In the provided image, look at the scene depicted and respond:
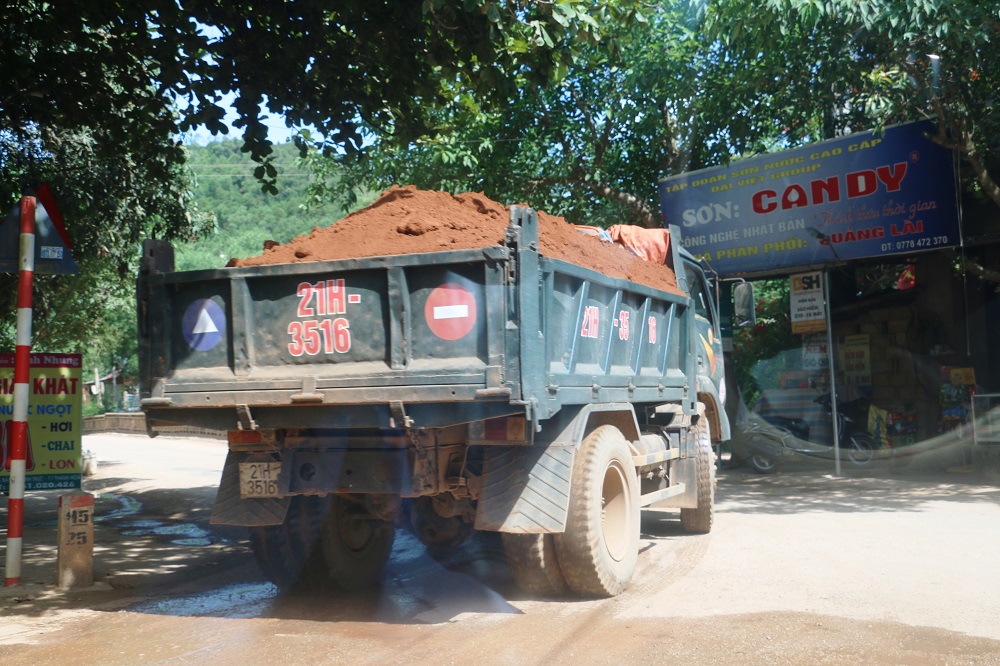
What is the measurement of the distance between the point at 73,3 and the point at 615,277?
5245 millimetres

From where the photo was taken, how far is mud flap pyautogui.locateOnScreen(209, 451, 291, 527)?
19.0 ft

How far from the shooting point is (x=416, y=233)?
5.50 metres

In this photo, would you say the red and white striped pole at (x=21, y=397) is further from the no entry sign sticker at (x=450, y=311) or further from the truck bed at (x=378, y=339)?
the no entry sign sticker at (x=450, y=311)

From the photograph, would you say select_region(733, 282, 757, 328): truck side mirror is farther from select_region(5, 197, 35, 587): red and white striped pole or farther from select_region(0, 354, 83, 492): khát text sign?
select_region(0, 354, 83, 492): khát text sign

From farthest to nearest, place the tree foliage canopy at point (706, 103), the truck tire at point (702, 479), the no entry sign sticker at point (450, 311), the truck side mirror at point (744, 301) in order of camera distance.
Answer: the tree foliage canopy at point (706, 103) → the truck side mirror at point (744, 301) → the truck tire at point (702, 479) → the no entry sign sticker at point (450, 311)

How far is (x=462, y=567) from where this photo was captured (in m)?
7.23

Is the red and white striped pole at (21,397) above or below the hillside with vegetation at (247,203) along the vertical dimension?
below

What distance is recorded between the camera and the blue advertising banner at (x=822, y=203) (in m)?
12.7

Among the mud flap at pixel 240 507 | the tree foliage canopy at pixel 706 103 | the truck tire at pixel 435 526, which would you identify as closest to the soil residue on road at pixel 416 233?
the mud flap at pixel 240 507

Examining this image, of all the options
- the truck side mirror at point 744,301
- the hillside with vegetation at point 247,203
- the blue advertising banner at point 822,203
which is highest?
the hillside with vegetation at point 247,203

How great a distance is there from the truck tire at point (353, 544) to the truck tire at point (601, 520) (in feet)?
4.90

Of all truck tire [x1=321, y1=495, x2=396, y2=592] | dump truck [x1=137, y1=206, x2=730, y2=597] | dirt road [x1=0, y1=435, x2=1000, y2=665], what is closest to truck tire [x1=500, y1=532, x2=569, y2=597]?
dump truck [x1=137, y1=206, x2=730, y2=597]

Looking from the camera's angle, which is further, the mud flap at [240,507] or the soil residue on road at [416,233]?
the mud flap at [240,507]

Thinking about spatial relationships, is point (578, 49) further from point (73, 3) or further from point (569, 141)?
point (569, 141)
